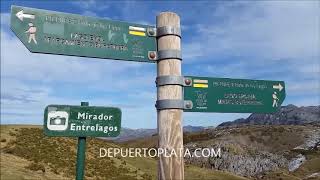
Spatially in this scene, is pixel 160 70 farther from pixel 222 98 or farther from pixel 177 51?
pixel 222 98

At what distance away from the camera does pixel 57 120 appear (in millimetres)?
5348

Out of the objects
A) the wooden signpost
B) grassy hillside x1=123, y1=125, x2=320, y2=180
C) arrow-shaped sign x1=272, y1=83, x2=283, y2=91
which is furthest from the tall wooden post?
grassy hillside x1=123, y1=125, x2=320, y2=180

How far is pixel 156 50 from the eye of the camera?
6.33 metres

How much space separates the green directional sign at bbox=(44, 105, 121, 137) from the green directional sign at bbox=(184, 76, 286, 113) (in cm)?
137

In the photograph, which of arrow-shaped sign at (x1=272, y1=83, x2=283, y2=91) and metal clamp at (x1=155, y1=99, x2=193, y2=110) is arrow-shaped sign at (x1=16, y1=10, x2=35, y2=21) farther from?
arrow-shaped sign at (x1=272, y1=83, x2=283, y2=91)

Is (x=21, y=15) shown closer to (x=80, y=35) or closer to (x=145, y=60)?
(x=80, y=35)

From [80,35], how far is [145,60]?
3.70 ft

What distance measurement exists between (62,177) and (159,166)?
69.8 ft

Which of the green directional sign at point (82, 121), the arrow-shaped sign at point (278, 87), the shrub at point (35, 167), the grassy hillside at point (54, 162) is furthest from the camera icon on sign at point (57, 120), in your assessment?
the shrub at point (35, 167)

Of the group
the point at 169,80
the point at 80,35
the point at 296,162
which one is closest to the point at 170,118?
the point at 169,80

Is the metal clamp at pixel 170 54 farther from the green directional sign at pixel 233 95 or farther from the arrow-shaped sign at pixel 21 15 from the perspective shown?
the arrow-shaped sign at pixel 21 15

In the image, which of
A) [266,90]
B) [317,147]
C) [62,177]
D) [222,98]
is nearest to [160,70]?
[222,98]

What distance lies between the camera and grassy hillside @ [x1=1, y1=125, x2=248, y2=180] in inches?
971

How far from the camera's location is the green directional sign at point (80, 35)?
559cm
